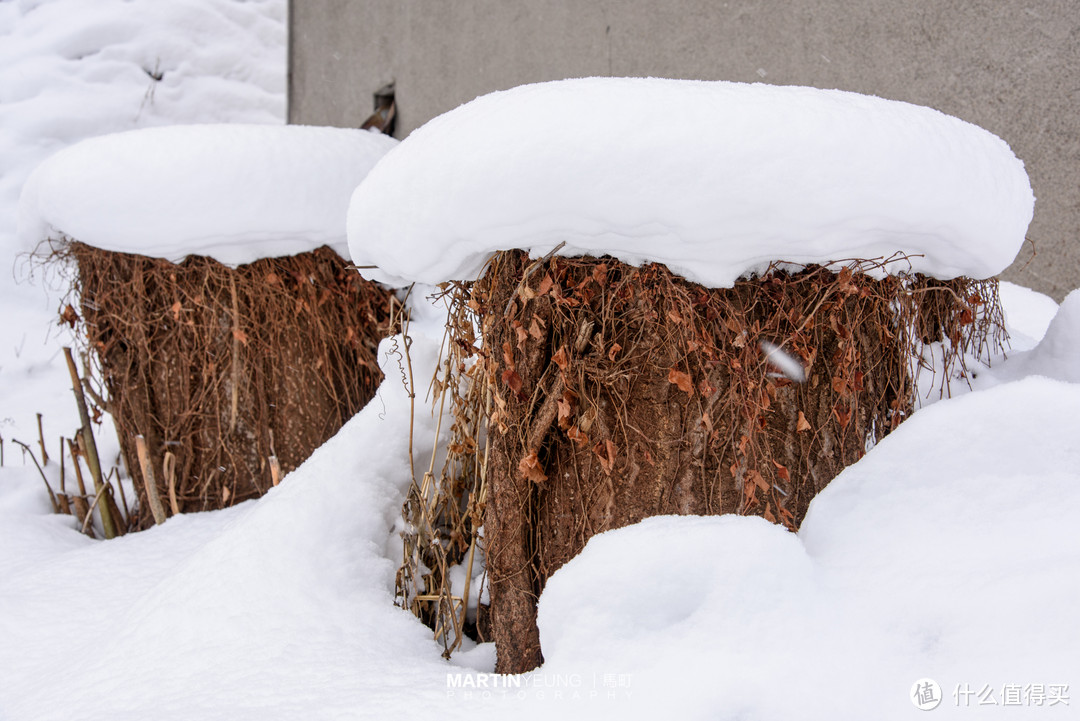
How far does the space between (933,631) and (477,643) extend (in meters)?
1.04

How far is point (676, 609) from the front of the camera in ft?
3.92

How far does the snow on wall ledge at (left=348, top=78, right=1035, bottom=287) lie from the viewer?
1205mm

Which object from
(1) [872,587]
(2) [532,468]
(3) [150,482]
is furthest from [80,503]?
(1) [872,587]

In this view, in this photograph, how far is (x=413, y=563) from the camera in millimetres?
1764

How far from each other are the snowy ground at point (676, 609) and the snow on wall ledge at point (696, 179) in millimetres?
387

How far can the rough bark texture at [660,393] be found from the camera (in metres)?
1.35

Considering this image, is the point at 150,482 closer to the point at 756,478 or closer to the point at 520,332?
the point at 520,332

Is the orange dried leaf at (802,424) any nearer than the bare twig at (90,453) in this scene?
Yes

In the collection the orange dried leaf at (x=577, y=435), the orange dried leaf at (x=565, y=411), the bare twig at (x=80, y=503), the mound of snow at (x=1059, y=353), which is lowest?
the bare twig at (x=80, y=503)

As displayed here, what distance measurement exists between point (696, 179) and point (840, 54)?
216 cm

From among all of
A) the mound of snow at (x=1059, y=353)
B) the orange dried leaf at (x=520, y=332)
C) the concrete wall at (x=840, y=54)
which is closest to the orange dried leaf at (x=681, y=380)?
the orange dried leaf at (x=520, y=332)

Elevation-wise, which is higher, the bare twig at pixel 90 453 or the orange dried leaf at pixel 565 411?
the orange dried leaf at pixel 565 411

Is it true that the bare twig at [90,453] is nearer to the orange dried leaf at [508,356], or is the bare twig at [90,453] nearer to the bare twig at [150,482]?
the bare twig at [150,482]

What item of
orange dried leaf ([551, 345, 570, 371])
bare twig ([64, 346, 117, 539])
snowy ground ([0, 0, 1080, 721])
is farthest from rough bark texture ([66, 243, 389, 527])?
orange dried leaf ([551, 345, 570, 371])
